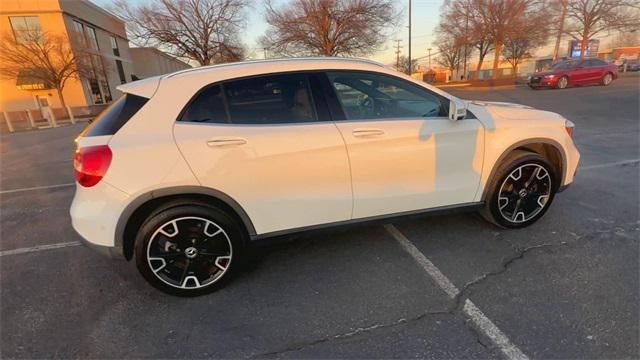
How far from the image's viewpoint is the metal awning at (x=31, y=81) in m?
23.7

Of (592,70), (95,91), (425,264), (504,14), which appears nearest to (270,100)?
(425,264)

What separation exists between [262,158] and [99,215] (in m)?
1.24

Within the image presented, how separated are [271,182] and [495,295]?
190 cm

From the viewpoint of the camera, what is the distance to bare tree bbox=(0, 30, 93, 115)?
76.7 feet

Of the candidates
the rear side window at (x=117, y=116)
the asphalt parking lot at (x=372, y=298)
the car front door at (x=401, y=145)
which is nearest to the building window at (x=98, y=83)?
the asphalt parking lot at (x=372, y=298)

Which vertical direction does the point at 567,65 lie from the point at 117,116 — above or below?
above

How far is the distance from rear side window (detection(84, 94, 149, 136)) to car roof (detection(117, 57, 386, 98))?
0.20 feet

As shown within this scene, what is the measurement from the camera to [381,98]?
3.09 m

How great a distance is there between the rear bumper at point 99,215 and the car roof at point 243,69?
77cm

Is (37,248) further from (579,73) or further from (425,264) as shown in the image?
(579,73)

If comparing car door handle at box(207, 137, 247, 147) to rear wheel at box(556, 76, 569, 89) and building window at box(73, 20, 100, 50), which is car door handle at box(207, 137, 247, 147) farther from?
building window at box(73, 20, 100, 50)

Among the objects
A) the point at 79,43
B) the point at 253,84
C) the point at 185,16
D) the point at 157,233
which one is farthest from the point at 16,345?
the point at 79,43

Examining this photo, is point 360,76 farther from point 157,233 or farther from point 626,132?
point 626,132

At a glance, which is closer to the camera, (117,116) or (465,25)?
(117,116)
